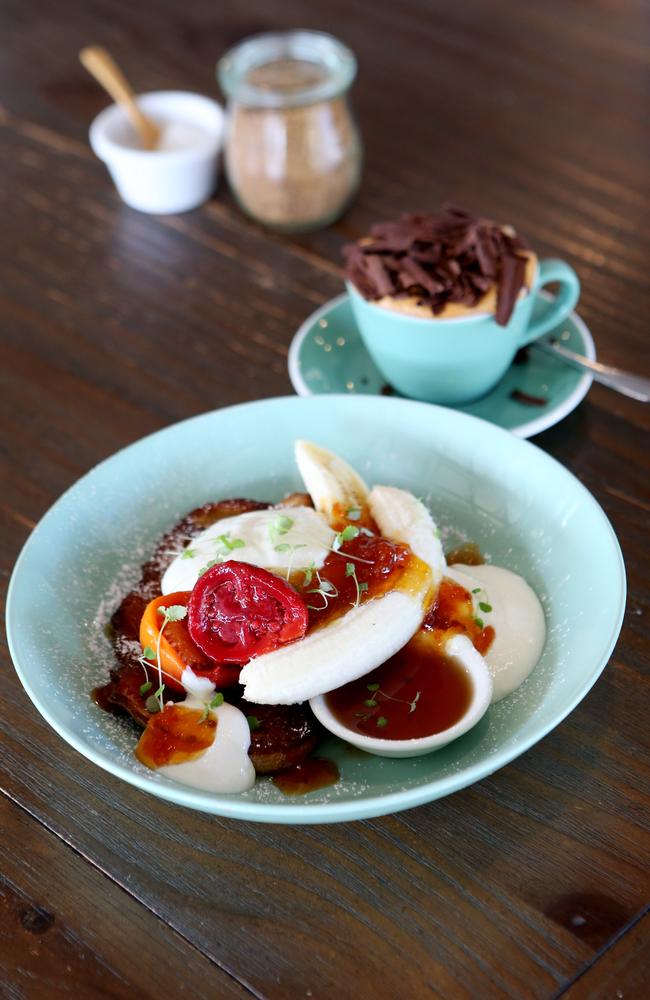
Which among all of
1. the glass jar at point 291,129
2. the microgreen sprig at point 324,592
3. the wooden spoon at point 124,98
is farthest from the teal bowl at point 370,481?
the wooden spoon at point 124,98

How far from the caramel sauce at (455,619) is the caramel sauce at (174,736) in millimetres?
198

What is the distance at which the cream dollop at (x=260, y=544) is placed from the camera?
890 millimetres

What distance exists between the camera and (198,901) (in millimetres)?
779

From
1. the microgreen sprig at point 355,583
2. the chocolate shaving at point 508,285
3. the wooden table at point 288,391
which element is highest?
Answer: the chocolate shaving at point 508,285

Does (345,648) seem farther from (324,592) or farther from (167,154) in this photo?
(167,154)

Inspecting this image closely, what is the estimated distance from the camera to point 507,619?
A: 0.90 m

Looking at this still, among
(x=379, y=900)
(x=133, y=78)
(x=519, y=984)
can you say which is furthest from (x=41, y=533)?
(x=133, y=78)

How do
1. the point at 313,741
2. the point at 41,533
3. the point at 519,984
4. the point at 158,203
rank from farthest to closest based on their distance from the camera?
1. the point at 158,203
2. the point at 41,533
3. the point at 313,741
4. the point at 519,984

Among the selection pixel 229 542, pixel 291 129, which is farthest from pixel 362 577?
pixel 291 129

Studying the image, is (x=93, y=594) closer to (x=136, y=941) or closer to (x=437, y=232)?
(x=136, y=941)

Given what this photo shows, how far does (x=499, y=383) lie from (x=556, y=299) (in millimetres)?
128

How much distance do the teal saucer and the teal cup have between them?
31 millimetres

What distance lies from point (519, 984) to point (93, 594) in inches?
19.7

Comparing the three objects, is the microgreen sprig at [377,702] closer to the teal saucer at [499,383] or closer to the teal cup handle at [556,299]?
the teal saucer at [499,383]
